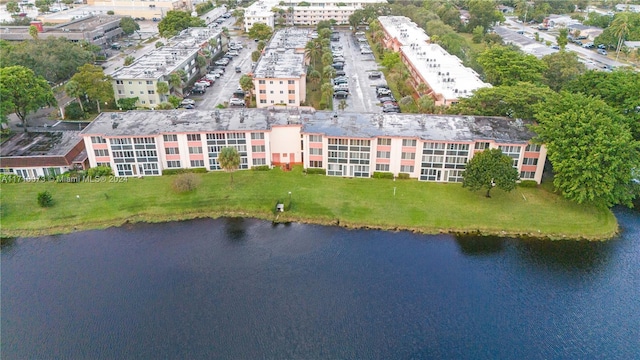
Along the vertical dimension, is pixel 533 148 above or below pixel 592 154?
below

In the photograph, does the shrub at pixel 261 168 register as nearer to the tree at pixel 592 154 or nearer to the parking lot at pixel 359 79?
the parking lot at pixel 359 79

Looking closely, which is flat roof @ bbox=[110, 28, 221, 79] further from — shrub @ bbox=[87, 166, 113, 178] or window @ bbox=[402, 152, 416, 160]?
window @ bbox=[402, 152, 416, 160]

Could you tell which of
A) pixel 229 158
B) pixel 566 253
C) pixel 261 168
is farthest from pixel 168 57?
pixel 566 253

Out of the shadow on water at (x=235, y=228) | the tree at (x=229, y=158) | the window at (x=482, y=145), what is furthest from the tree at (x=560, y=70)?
the shadow on water at (x=235, y=228)

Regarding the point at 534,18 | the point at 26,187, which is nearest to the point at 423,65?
the point at 26,187

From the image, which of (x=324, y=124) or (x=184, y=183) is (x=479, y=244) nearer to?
(x=324, y=124)

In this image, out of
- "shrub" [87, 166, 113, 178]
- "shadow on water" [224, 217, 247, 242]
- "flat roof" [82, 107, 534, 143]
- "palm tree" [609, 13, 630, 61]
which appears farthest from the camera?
"palm tree" [609, 13, 630, 61]

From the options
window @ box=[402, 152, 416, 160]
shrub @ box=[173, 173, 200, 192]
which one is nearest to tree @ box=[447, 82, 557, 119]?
window @ box=[402, 152, 416, 160]
